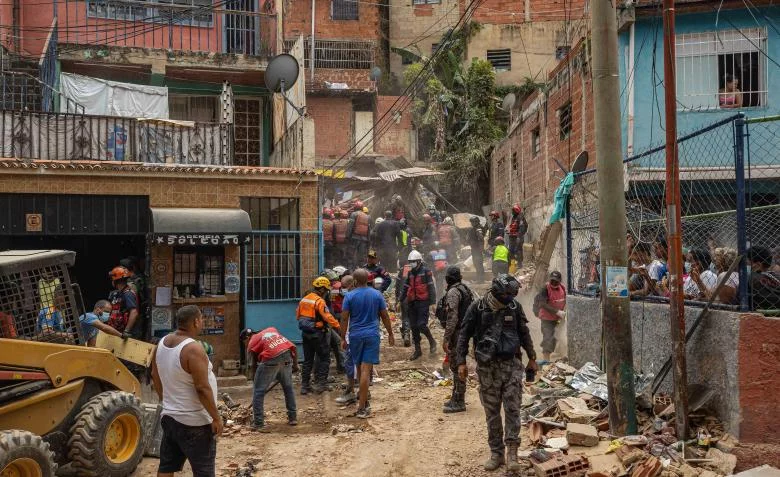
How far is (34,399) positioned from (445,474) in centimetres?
393

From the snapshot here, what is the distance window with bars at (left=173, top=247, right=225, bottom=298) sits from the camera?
11945mm

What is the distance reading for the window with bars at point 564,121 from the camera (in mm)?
17016

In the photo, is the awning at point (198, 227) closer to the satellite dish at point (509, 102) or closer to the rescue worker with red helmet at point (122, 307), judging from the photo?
the rescue worker with red helmet at point (122, 307)

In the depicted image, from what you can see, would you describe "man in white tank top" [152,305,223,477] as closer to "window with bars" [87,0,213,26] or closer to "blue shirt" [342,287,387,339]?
"blue shirt" [342,287,387,339]

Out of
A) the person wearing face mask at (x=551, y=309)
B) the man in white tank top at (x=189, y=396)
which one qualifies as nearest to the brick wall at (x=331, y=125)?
the person wearing face mask at (x=551, y=309)

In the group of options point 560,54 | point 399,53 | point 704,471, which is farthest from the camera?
point 399,53

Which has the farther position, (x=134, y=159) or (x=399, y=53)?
(x=399, y=53)

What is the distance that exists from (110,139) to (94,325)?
5.17 meters

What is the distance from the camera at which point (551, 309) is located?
11180 mm

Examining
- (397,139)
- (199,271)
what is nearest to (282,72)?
(199,271)

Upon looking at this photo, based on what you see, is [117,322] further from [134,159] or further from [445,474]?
[445,474]

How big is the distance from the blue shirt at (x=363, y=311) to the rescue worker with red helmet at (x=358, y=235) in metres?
8.90

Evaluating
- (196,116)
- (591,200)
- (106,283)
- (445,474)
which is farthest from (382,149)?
(445,474)

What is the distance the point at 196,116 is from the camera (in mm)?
15844
